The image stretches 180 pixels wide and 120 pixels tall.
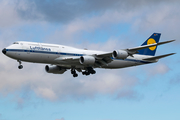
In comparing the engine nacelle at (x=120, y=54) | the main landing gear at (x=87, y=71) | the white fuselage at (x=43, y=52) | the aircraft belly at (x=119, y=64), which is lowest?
the main landing gear at (x=87, y=71)

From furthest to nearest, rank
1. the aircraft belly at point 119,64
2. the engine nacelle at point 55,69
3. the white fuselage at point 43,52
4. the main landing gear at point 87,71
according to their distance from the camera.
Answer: the engine nacelle at point 55,69
the aircraft belly at point 119,64
the main landing gear at point 87,71
the white fuselage at point 43,52

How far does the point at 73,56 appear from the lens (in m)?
53.1

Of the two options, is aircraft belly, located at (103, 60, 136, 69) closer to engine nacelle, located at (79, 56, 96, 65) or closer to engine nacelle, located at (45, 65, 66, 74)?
engine nacelle, located at (79, 56, 96, 65)

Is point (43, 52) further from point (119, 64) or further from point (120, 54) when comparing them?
point (119, 64)

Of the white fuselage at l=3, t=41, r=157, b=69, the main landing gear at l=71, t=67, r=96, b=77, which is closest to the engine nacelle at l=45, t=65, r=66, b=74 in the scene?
the main landing gear at l=71, t=67, r=96, b=77

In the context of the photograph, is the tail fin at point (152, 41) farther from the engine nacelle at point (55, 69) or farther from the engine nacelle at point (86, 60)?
the engine nacelle at point (55, 69)

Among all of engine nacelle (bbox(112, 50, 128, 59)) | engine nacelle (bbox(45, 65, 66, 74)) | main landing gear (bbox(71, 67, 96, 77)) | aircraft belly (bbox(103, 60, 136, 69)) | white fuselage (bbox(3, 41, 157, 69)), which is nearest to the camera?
white fuselage (bbox(3, 41, 157, 69))

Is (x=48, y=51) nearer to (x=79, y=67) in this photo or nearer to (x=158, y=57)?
(x=79, y=67)

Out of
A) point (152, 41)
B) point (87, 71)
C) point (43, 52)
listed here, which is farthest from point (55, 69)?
point (152, 41)

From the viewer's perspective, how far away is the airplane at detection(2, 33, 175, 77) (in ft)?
162

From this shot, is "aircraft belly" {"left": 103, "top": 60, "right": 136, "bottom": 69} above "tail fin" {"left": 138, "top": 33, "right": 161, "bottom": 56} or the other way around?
the other way around

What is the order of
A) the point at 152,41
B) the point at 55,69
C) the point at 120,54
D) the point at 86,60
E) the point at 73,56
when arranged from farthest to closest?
the point at 152,41 < the point at 55,69 < the point at 73,56 < the point at 86,60 < the point at 120,54

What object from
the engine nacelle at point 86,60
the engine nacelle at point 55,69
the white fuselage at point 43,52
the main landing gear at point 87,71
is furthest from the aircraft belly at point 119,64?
the engine nacelle at point 55,69

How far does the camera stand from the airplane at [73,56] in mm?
49500
